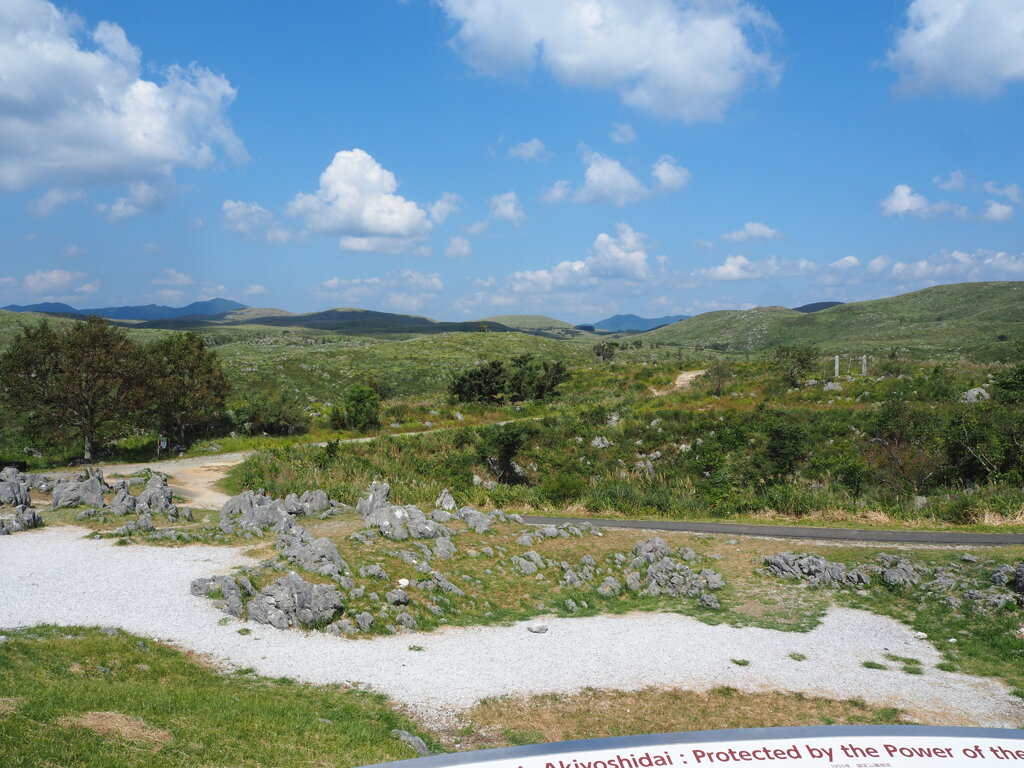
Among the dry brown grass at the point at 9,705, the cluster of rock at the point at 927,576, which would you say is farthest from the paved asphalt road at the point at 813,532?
the dry brown grass at the point at 9,705

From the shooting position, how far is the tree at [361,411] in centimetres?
3866

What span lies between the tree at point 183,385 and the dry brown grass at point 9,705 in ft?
89.8

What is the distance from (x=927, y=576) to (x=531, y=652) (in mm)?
10247

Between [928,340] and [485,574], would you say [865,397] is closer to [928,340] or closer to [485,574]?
[485,574]

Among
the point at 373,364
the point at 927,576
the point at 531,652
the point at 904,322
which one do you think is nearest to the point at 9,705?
the point at 531,652

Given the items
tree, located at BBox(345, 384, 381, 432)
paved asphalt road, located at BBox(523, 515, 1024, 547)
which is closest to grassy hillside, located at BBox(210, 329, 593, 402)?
tree, located at BBox(345, 384, 381, 432)

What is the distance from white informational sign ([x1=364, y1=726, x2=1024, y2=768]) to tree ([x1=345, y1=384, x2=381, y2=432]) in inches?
1373

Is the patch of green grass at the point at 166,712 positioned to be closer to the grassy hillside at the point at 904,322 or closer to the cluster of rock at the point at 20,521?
the cluster of rock at the point at 20,521

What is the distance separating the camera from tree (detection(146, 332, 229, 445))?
106ft

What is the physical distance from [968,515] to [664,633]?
1404 cm

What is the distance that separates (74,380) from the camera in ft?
92.4

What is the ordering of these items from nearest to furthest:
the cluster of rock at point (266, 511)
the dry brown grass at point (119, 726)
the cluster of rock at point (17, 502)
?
the dry brown grass at point (119, 726), the cluster of rock at point (17, 502), the cluster of rock at point (266, 511)

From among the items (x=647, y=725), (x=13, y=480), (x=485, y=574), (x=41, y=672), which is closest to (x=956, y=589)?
(x=647, y=725)

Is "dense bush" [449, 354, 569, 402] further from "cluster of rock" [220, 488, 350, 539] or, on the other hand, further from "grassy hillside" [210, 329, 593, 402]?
"cluster of rock" [220, 488, 350, 539]
